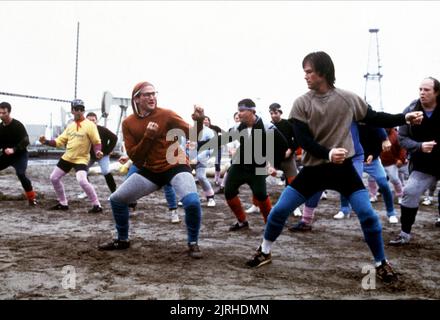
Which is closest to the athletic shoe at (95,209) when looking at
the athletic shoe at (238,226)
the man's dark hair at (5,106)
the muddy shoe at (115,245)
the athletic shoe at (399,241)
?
the man's dark hair at (5,106)

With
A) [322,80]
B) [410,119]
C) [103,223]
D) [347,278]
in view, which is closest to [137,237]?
[103,223]

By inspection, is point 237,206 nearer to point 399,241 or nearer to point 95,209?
point 399,241

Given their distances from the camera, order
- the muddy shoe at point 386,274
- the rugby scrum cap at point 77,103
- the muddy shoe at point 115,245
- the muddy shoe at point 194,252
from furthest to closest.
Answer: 1. the rugby scrum cap at point 77,103
2. the muddy shoe at point 115,245
3. the muddy shoe at point 194,252
4. the muddy shoe at point 386,274

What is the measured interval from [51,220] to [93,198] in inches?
40.3

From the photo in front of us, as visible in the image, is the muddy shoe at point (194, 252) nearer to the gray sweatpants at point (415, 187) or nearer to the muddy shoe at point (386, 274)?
the muddy shoe at point (386, 274)

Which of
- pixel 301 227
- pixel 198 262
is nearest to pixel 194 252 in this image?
pixel 198 262

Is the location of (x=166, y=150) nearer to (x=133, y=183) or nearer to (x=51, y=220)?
(x=133, y=183)

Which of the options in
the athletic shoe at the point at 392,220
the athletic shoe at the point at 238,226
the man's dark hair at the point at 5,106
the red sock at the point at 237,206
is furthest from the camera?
the man's dark hair at the point at 5,106

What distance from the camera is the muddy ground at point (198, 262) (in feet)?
12.1

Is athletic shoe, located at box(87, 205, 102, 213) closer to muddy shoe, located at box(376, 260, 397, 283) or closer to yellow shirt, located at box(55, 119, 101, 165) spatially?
yellow shirt, located at box(55, 119, 101, 165)

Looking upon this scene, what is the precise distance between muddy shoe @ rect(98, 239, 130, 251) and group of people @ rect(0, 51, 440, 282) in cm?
1

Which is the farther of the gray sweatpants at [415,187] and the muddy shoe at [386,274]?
the gray sweatpants at [415,187]

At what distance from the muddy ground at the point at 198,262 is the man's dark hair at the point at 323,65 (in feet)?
6.27

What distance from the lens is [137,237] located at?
602cm
